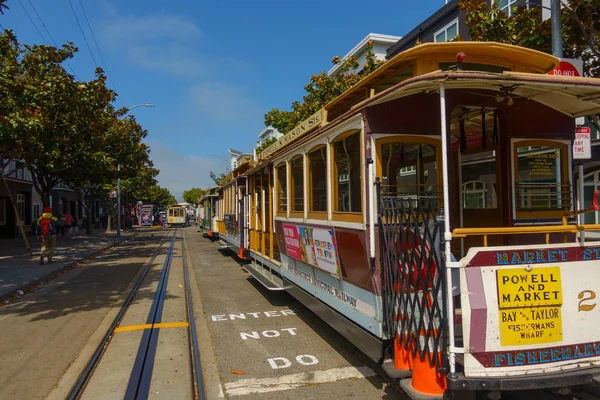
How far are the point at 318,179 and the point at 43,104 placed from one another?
10409 mm

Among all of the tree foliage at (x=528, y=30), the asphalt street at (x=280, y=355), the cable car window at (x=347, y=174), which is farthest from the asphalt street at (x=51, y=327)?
the tree foliage at (x=528, y=30)

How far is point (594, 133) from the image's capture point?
15734 millimetres

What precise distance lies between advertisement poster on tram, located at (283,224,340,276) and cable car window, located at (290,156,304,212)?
12.5 inches

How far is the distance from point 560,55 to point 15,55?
47.5 feet

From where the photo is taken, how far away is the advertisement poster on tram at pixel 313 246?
4.94 metres

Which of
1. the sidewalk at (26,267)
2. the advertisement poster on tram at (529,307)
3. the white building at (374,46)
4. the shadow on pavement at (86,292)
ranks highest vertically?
the white building at (374,46)

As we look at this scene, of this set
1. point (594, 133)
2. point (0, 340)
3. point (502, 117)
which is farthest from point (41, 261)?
point (594, 133)

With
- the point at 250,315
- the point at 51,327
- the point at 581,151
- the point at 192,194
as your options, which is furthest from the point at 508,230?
the point at 192,194

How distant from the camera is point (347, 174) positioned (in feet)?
14.9

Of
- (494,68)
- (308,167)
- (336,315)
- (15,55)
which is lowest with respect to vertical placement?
(336,315)

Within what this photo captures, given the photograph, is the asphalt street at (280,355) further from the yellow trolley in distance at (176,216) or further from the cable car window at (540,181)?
the yellow trolley in distance at (176,216)

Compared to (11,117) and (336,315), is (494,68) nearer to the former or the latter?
(336,315)

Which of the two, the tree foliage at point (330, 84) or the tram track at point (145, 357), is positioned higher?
the tree foliage at point (330, 84)

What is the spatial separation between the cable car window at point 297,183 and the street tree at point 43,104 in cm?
812
